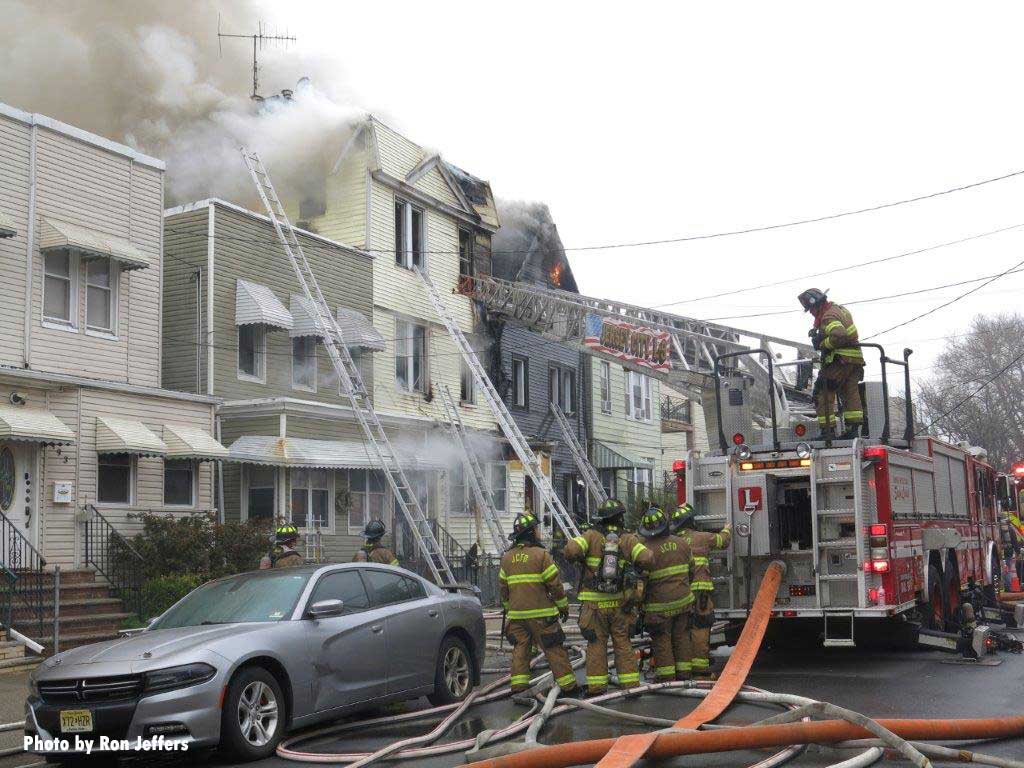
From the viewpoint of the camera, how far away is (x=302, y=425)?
772 inches

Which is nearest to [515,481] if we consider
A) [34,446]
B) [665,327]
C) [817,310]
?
[665,327]

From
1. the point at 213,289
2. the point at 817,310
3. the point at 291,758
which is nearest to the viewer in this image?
the point at 291,758

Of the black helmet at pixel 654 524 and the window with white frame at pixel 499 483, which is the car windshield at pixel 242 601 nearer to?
the black helmet at pixel 654 524

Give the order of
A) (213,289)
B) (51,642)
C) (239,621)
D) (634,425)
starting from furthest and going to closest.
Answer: (634,425)
(213,289)
(51,642)
(239,621)

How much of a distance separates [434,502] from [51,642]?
1055cm

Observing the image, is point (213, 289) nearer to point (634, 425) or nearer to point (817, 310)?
point (817, 310)

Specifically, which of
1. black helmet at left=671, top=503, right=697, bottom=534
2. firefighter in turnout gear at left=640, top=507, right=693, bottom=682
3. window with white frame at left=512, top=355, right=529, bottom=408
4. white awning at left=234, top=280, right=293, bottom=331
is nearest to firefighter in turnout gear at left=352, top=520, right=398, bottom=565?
black helmet at left=671, top=503, right=697, bottom=534

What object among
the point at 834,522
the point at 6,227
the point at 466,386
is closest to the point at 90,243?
the point at 6,227

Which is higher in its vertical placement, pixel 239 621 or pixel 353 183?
pixel 353 183

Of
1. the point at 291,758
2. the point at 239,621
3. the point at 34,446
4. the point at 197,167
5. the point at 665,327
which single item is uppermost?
the point at 197,167

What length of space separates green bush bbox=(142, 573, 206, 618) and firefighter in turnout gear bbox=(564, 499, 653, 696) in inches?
281

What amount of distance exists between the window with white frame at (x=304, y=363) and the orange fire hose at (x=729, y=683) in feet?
39.0

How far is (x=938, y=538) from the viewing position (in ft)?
39.6

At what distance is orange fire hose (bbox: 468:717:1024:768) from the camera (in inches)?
252
